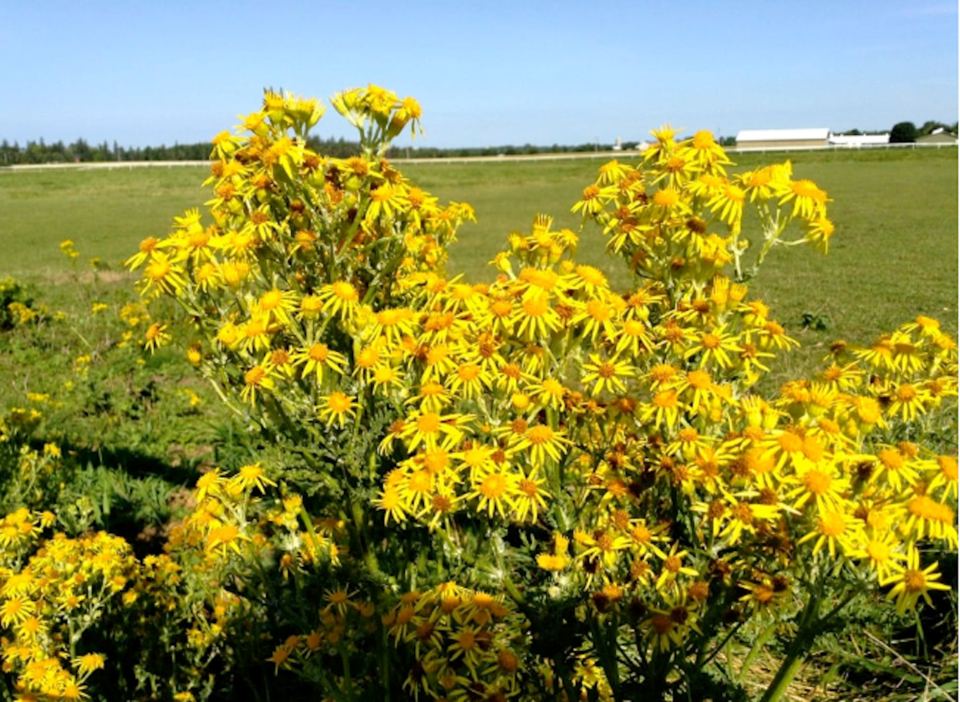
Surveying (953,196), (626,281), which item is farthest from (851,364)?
(953,196)

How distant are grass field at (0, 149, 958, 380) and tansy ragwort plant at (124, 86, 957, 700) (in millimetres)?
4890

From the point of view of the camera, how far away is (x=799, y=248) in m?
15.7

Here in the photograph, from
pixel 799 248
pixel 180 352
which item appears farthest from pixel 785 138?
pixel 180 352

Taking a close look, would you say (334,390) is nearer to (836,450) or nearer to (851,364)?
(836,450)

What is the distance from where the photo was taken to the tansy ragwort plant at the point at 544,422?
1.48m

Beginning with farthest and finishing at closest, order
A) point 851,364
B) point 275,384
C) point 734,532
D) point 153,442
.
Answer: point 153,442, point 851,364, point 275,384, point 734,532

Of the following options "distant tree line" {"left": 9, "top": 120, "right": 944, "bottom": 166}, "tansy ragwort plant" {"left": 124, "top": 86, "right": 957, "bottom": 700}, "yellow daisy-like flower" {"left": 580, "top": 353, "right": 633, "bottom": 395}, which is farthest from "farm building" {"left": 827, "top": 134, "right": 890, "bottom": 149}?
"yellow daisy-like flower" {"left": 580, "top": 353, "right": 633, "bottom": 395}

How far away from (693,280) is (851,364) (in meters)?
0.49

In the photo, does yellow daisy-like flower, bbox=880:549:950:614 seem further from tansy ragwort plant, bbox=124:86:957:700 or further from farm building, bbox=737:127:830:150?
farm building, bbox=737:127:830:150

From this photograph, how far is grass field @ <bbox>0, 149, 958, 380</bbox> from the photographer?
368 inches

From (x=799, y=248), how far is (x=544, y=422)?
15.8 m

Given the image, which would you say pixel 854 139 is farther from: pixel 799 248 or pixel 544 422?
pixel 544 422

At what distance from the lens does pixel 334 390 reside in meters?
1.77

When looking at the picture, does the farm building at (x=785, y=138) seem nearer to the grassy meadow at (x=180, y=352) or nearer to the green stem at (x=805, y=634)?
the grassy meadow at (x=180, y=352)
